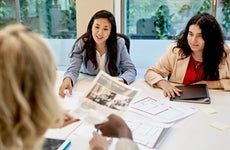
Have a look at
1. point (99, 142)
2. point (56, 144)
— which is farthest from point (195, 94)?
point (56, 144)

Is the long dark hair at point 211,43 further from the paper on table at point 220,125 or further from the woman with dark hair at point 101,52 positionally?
the paper on table at point 220,125

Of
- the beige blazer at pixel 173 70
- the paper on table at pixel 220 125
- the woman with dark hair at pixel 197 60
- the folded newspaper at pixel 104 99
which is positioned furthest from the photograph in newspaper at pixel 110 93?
the beige blazer at pixel 173 70

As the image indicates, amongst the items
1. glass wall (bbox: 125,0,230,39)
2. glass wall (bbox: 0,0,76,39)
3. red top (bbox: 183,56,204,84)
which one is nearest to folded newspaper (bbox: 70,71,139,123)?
red top (bbox: 183,56,204,84)

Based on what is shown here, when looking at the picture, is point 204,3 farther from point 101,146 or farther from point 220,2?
point 101,146

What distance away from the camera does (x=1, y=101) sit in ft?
1.95

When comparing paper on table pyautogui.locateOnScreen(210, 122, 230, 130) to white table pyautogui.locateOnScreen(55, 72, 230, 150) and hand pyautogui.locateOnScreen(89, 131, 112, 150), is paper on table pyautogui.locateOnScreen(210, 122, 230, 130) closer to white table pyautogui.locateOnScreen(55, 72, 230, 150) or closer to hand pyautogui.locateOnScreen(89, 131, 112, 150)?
white table pyautogui.locateOnScreen(55, 72, 230, 150)

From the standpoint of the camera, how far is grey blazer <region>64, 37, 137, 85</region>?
2.08m

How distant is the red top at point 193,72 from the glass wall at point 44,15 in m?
2.19

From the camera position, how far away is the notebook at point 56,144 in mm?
1179

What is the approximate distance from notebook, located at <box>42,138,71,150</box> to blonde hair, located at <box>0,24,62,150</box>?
519 mm

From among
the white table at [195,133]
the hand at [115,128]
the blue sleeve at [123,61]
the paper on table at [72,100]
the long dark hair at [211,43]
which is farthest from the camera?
the blue sleeve at [123,61]

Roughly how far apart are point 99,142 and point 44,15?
3209 millimetres

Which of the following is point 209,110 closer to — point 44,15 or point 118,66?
point 118,66

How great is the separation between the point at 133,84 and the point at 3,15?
2.84m
